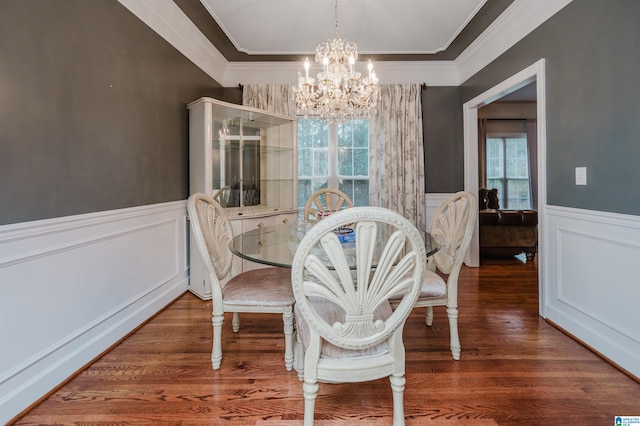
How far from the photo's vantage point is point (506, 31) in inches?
121

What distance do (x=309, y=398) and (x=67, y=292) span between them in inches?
59.4

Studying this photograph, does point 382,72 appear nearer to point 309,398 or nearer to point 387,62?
point 387,62

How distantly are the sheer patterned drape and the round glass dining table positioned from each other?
231 centimetres

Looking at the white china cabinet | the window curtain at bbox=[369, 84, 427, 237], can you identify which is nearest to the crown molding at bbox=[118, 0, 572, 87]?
the window curtain at bbox=[369, 84, 427, 237]

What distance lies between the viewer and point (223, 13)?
2992 mm

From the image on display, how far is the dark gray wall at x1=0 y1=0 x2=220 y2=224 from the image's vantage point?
150cm

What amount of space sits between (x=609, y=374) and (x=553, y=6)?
101 inches

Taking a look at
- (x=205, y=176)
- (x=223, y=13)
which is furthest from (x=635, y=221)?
(x=223, y=13)

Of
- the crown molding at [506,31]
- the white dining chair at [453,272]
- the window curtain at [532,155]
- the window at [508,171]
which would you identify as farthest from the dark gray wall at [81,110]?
the window curtain at [532,155]

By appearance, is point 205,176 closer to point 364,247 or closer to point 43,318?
point 43,318

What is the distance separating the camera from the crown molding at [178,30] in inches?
98.3

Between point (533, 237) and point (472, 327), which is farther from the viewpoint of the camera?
point (533, 237)

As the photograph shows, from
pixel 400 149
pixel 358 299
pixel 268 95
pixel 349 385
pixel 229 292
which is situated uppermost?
pixel 268 95

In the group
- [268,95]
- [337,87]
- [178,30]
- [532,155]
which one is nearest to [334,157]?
[268,95]
